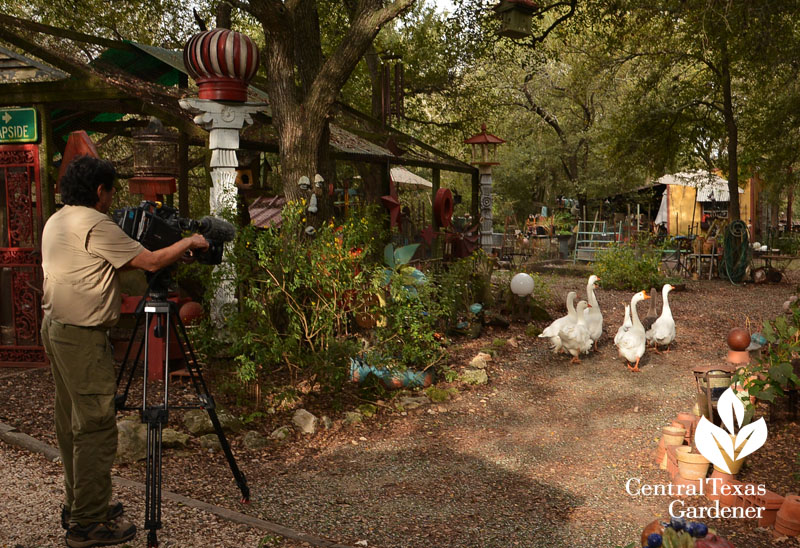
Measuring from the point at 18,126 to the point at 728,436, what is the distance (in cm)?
717

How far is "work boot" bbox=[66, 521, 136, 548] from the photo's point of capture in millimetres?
3600

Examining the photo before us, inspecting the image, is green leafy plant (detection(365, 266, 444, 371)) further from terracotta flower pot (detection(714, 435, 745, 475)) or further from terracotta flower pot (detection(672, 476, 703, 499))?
terracotta flower pot (detection(714, 435, 745, 475))

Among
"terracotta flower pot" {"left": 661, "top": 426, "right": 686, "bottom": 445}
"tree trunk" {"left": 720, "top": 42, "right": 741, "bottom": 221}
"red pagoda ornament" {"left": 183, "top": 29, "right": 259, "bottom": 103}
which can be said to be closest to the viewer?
"terracotta flower pot" {"left": 661, "top": 426, "right": 686, "bottom": 445}

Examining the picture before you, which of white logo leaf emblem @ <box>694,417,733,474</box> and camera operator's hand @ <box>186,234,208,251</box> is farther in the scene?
white logo leaf emblem @ <box>694,417,733,474</box>

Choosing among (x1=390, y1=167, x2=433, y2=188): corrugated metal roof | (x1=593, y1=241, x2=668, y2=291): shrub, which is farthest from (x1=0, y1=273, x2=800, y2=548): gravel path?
(x1=390, y1=167, x2=433, y2=188): corrugated metal roof

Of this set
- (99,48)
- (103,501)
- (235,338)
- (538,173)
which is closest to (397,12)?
(235,338)

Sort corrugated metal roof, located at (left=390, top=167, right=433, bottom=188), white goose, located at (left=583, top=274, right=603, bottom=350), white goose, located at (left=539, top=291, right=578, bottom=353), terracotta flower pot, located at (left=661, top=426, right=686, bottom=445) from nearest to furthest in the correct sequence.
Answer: terracotta flower pot, located at (left=661, top=426, right=686, bottom=445) < white goose, located at (left=539, top=291, right=578, bottom=353) < white goose, located at (left=583, top=274, right=603, bottom=350) < corrugated metal roof, located at (left=390, top=167, right=433, bottom=188)

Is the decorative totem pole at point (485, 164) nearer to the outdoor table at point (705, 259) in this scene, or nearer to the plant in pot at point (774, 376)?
the outdoor table at point (705, 259)

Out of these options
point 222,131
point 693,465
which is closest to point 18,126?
point 222,131

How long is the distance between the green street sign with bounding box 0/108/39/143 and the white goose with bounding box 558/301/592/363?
19.4 ft

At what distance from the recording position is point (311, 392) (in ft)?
21.6

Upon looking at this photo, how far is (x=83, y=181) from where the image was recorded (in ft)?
11.6

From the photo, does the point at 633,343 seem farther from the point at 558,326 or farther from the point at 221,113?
the point at 221,113

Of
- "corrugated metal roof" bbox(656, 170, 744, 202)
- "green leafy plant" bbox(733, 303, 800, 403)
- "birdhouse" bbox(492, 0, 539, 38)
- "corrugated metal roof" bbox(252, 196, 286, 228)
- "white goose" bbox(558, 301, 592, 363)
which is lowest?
"white goose" bbox(558, 301, 592, 363)
